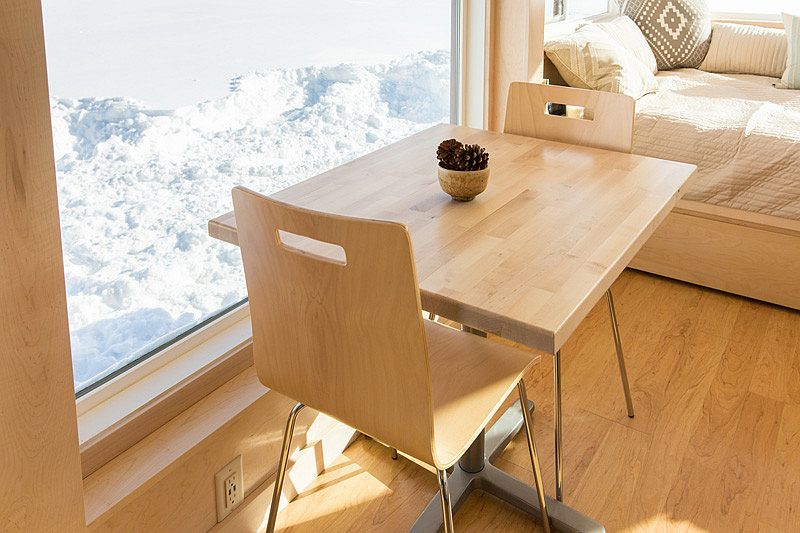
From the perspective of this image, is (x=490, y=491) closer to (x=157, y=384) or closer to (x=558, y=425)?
(x=558, y=425)

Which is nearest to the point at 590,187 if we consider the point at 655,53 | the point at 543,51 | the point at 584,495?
the point at 584,495

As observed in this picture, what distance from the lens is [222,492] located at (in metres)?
1.67

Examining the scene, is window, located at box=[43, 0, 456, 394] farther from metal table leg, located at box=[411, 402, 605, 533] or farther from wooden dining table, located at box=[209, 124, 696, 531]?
metal table leg, located at box=[411, 402, 605, 533]

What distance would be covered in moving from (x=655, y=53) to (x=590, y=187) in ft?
7.55

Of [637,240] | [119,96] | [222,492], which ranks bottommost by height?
[222,492]

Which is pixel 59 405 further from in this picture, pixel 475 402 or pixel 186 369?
pixel 475 402

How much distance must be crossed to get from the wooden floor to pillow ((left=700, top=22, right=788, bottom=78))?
154 cm

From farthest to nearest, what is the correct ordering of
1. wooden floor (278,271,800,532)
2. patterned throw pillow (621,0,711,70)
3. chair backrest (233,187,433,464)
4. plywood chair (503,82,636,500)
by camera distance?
patterned throw pillow (621,0,711,70)
plywood chair (503,82,636,500)
wooden floor (278,271,800,532)
chair backrest (233,187,433,464)

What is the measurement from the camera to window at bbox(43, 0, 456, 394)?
1.44m

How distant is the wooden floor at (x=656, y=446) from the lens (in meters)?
1.86

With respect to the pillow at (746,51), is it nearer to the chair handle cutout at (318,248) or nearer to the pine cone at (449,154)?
the pine cone at (449,154)

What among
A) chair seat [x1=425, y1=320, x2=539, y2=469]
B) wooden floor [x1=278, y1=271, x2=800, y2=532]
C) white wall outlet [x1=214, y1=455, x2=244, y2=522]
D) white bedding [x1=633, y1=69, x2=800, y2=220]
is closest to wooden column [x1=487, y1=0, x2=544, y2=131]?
white bedding [x1=633, y1=69, x2=800, y2=220]

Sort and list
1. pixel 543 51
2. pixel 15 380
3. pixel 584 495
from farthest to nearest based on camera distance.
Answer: pixel 543 51, pixel 584 495, pixel 15 380

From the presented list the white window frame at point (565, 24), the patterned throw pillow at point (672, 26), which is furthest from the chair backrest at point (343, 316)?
the patterned throw pillow at point (672, 26)
